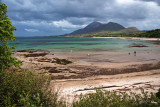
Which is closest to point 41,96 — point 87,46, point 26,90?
point 26,90

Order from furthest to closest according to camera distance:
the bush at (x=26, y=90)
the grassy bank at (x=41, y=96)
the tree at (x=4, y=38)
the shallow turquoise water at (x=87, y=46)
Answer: the shallow turquoise water at (x=87, y=46) → the tree at (x=4, y=38) → the bush at (x=26, y=90) → the grassy bank at (x=41, y=96)

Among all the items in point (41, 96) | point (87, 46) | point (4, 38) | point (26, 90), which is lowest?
point (41, 96)

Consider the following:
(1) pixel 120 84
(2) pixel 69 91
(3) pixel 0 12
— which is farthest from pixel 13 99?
(1) pixel 120 84

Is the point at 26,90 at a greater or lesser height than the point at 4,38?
lesser

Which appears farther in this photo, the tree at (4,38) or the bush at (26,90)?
the tree at (4,38)

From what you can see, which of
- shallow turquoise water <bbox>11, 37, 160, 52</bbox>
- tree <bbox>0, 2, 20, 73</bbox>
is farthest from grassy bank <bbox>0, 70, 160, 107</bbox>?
shallow turquoise water <bbox>11, 37, 160, 52</bbox>

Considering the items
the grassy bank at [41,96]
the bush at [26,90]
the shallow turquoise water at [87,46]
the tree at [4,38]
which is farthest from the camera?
the shallow turquoise water at [87,46]

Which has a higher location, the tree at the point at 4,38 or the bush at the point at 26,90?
the tree at the point at 4,38

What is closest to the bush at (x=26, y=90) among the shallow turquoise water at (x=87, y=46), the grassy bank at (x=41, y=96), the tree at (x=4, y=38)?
the grassy bank at (x=41, y=96)

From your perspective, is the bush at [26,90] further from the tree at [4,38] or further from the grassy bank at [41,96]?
the tree at [4,38]

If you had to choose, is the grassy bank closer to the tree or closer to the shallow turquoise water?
the tree

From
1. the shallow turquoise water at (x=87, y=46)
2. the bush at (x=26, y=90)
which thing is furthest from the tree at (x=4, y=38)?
the shallow turquoise water at (x=87, y=46)

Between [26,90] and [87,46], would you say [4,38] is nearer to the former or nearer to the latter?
[26,90]

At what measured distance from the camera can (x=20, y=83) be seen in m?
6.55
